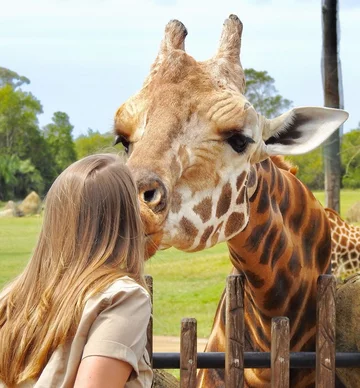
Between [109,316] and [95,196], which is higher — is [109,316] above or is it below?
below

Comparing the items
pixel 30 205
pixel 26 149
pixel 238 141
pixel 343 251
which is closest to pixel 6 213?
pixel 30 205

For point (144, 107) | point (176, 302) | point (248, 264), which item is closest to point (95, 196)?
point (144, 107)

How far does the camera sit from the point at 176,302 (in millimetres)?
14648

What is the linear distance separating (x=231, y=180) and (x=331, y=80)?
1152 cm

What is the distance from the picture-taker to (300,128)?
378 centimetres

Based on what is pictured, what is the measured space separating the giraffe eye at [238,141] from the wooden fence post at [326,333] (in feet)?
2.01

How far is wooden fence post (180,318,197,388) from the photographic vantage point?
353 centimetres

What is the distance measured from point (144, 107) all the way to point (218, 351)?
3.97ft

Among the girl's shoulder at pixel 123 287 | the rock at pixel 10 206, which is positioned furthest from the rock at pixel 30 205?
the girl's shoulder at pixel 123 287

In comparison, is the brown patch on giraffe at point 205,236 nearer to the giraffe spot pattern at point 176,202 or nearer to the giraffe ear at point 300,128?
the giraffe spot pattern at point 176,202

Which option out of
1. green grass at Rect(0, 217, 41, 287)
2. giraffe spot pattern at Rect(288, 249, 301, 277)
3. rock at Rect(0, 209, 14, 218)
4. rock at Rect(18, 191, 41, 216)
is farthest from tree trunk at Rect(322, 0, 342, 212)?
rock at Rect(18, 191, 41, 216)

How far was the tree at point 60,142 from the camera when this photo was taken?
30.2 m

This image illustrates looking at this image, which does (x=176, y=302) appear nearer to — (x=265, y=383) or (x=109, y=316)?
(x=265, y=383)

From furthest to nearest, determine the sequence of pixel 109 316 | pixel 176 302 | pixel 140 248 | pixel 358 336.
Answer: pixel 176 302 → pixel 358 336 → pixel 140 248 → pixel 109 316
